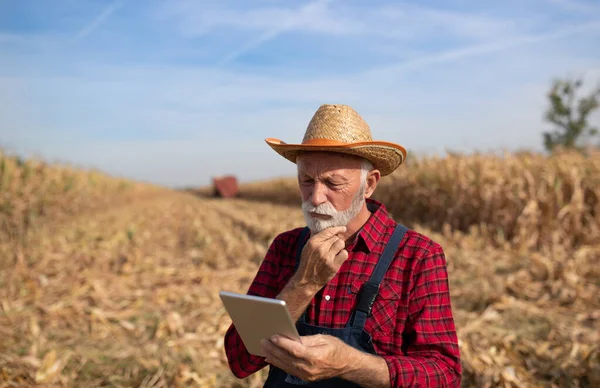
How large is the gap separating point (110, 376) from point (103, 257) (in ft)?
17.1

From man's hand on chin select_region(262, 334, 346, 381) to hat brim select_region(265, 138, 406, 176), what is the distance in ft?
2.59

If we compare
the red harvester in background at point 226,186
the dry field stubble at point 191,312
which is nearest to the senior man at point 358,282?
the dry field stubble at point 191,312

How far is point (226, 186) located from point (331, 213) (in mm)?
A: 43751

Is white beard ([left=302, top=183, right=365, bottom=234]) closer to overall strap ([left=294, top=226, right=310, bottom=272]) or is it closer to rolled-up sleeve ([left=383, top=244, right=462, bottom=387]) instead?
overall strap ([left=294, top=226, right=310, bottom=272])

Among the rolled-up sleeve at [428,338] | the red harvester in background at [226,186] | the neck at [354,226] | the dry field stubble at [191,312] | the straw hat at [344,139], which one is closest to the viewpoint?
the rolled-up sleeve at [428,338]

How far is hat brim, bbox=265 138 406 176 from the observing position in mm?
2242

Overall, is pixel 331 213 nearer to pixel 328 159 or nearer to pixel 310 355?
pixel 328 159

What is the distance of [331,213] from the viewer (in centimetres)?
232

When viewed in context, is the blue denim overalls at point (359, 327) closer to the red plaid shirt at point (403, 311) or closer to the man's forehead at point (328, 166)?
the red plaid shirt at point (403, 311)

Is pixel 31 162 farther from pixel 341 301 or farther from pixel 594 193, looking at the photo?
pixel 341 301

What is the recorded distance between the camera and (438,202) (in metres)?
12.1

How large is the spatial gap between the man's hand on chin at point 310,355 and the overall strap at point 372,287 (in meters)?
0.26

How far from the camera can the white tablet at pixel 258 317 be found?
1769mm

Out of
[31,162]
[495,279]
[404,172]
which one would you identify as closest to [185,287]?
[495,279]
